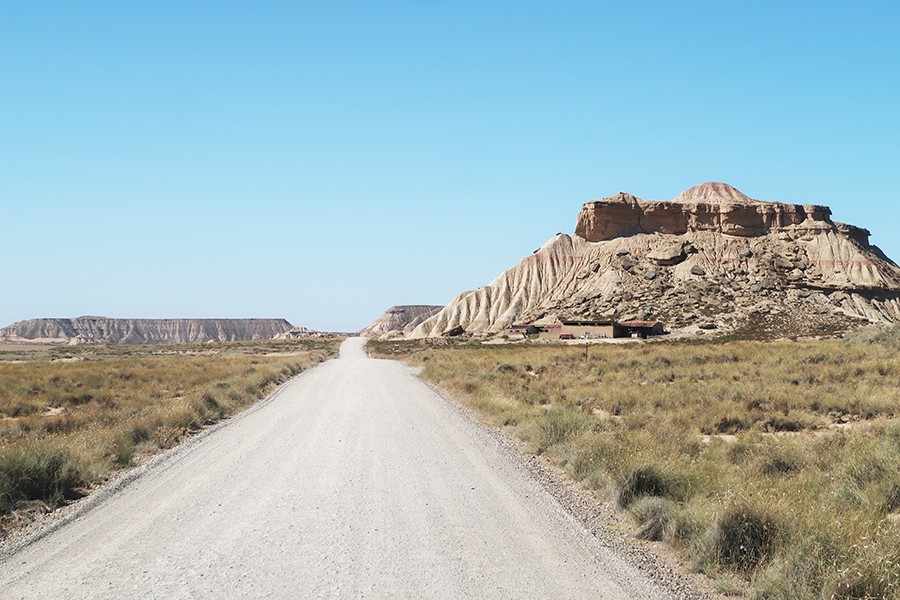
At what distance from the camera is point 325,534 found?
7.37 m

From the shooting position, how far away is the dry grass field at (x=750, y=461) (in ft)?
19.5

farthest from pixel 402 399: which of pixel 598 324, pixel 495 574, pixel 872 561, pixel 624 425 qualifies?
pixel 598 324

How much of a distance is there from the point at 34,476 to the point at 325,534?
5.27 metres

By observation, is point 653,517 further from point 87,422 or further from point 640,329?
point 640,329

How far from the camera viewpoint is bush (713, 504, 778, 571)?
6418 mm

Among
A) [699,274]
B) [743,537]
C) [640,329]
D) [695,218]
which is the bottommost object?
[743,537]

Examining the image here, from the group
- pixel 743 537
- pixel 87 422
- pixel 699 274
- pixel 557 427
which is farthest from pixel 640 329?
pixel 743 537

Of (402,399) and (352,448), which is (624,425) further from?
(402,399)

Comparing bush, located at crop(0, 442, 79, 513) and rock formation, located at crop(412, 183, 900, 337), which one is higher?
rock formation, located at crop(412, 183, 900, 337)

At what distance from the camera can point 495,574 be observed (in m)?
6.21

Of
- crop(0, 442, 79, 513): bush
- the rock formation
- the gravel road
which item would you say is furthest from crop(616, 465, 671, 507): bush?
the rock formation

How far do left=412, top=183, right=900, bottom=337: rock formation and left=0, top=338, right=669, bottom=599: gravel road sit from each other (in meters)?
73.6

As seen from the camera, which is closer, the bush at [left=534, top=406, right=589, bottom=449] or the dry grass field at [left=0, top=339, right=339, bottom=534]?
the dry grass field at [left=0, top=339, right=339, bottom=534]

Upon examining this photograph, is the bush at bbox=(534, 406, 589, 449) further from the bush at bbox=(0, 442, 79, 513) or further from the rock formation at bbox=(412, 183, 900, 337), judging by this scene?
the rock formation at bbox=(412, 183, 900, 337)
